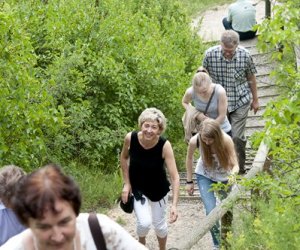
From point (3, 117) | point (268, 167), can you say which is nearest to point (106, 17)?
point (3, 117)

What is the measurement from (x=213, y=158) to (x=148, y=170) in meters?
0.60

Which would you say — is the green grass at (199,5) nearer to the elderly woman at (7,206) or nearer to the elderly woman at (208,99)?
the elderly woman at (208,99)

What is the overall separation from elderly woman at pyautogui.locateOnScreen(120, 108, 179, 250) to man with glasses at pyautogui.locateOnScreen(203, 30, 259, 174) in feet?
8.17

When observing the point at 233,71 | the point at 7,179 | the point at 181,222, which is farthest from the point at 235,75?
the point at 7,179

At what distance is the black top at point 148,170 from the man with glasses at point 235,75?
2.52 meters

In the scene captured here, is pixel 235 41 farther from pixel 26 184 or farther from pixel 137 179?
pixel 26 184

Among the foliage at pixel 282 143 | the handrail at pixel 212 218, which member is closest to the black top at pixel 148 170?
the handrail at pixel 212 218

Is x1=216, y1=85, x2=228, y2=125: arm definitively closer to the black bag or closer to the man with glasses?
the man with glasses

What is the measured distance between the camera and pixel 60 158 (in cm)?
978

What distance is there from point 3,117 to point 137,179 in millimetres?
1996

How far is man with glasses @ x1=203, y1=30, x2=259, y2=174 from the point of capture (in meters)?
8.21

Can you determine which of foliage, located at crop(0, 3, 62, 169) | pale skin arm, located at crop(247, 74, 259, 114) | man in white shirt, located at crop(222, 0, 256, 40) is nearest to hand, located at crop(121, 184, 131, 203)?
foliage, located at crop(0, 3, 62, 169)

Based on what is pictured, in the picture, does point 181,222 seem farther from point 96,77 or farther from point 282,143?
point 96,77

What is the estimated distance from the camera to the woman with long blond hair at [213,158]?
5.99m
